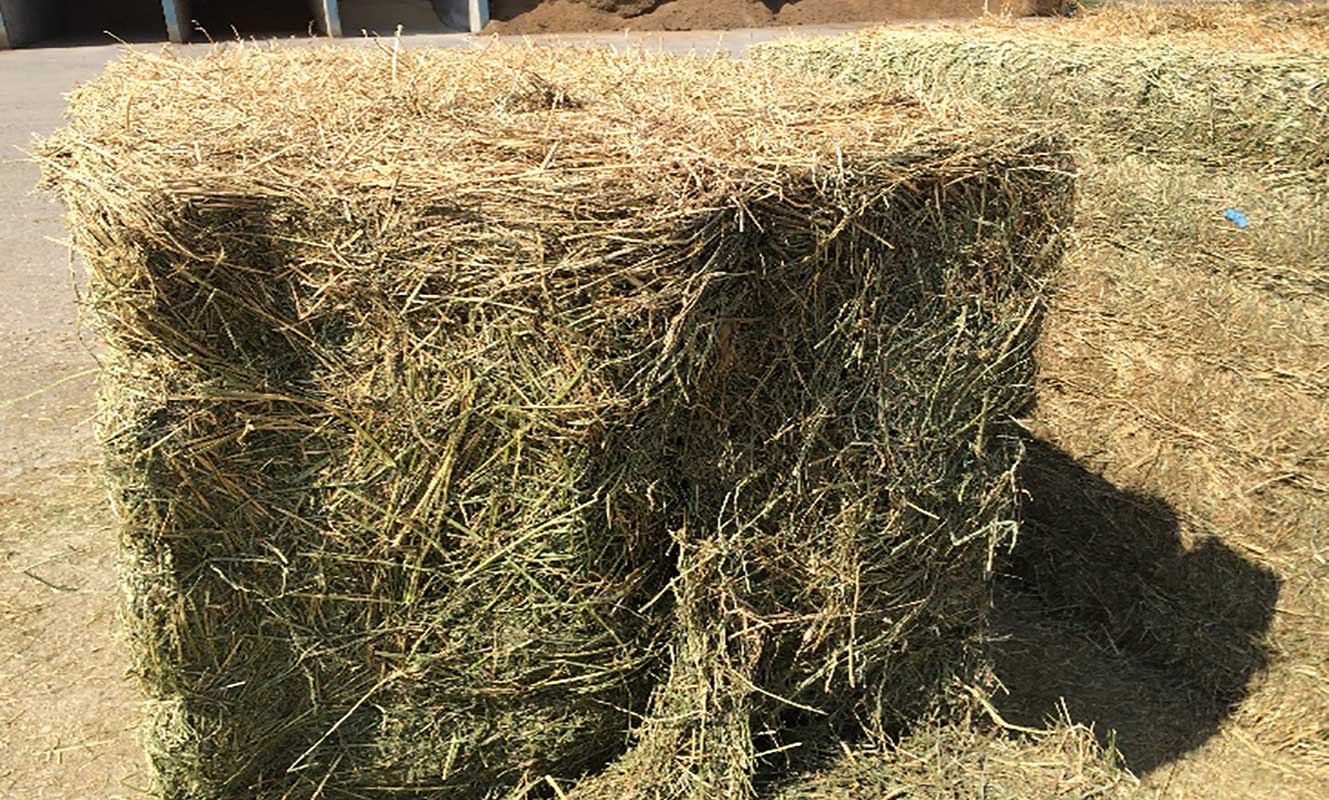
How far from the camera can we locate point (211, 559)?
8.76 feet

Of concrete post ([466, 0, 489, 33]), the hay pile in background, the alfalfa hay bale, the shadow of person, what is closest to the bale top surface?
the alfalfa hay bale

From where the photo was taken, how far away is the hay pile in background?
3.78 metres

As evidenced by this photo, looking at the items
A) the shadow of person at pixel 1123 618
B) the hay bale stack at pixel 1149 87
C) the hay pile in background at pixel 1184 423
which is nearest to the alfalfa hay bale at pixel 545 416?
the hay pile in background at pixel 1184 423

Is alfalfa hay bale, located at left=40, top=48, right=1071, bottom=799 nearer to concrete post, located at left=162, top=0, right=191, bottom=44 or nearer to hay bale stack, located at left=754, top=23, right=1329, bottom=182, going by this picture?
hay bale stack, located at left=754, top=23, right=1329, bottom=182

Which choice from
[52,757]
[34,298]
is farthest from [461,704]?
[34,298]

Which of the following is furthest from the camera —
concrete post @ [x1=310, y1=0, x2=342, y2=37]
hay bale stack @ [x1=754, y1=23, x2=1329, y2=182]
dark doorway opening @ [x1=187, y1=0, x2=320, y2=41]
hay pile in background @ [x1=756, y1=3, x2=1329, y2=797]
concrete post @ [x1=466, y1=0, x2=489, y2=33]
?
dark doorway opening @ [x1=187, y1=0, x2=320, y2=41]

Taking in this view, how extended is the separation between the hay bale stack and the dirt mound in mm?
9785

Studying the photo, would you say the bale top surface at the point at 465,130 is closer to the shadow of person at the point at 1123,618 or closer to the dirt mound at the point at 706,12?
the shadow of person at the point at 1123,618

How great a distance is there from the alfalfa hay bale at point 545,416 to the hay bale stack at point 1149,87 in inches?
81.0

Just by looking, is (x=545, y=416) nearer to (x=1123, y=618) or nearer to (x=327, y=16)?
(x=1123, y=618)

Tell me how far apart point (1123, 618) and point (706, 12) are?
48.9 ft

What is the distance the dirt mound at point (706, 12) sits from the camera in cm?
1658

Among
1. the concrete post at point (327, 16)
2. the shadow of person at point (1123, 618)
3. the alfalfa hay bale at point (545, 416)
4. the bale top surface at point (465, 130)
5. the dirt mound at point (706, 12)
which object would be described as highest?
the concrete post at point (327, 16)

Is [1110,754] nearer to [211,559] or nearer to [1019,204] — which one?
[1019,204]
